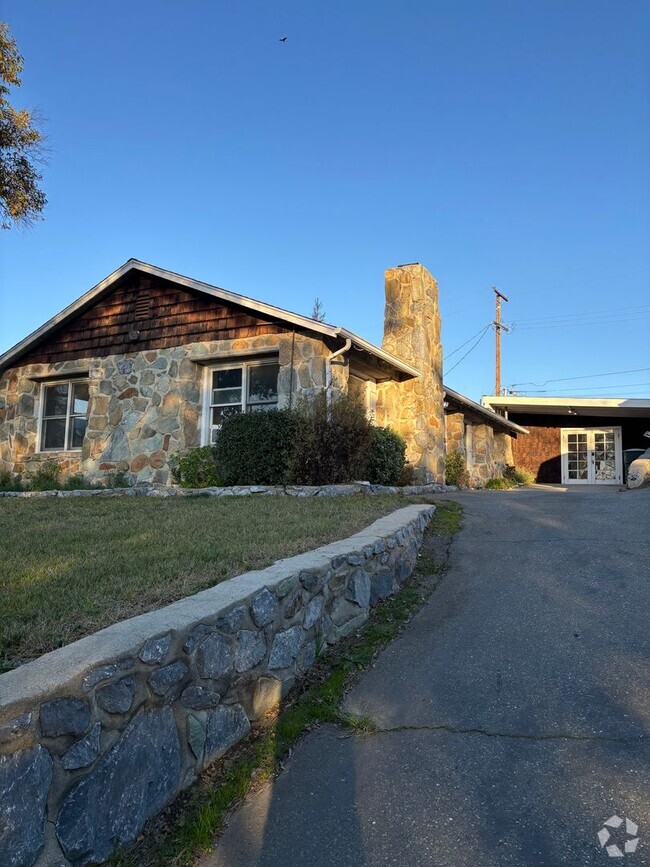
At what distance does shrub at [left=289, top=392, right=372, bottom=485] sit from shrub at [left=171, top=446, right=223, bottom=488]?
6.43 feet

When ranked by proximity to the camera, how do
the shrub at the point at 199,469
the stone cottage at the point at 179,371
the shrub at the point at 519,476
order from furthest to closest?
the shrub at the point at 519,476
the stone cottage at the point at 179,371
the shrub at the point at 199,469

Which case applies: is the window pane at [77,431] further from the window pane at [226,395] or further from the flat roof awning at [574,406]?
the flat roof awning at [574,406]

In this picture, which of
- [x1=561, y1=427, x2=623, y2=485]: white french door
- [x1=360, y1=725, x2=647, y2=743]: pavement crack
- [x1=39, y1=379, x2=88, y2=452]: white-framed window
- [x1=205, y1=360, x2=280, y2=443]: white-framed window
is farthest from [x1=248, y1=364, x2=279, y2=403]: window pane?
[x1=561, y1=427, x2=623, y2=485]: white french door

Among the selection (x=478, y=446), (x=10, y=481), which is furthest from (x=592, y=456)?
(x=10, y=481)

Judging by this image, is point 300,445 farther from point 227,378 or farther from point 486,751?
point 486,751

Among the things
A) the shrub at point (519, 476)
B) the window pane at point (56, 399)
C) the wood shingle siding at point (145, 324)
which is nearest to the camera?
the wood shingle siding at point (145, 324)

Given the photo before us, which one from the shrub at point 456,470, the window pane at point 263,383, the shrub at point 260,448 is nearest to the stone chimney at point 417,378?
the shrub at point 456,470

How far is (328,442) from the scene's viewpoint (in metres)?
10.5

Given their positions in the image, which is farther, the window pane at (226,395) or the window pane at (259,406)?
the window pane at (226,395)

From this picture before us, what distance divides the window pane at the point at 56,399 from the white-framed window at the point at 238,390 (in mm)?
3948

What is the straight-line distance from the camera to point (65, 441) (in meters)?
14.4

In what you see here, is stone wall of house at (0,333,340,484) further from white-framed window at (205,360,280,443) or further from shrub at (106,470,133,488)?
white-framed window at (205,360,280,443)

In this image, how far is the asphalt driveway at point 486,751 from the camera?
8.41ft

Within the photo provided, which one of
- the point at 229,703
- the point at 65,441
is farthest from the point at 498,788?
the point at 65,441
